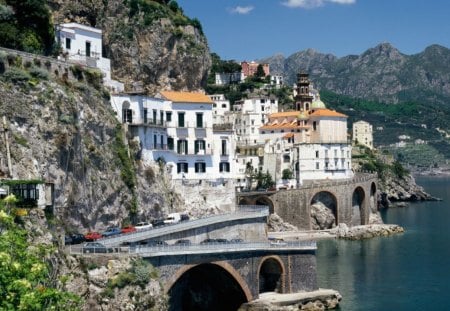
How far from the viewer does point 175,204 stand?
78.9 metres

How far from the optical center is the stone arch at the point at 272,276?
201 ft

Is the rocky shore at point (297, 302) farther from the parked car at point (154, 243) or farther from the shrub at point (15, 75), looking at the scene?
the shrub at point (15, 75)

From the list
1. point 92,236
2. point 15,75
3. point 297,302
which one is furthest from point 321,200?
point 15,75

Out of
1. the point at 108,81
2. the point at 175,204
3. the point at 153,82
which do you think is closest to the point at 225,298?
the point at 175,204

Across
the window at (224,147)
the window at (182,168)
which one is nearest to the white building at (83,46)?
the window at (182,168)

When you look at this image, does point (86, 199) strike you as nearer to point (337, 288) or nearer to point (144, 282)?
point (144, 282)

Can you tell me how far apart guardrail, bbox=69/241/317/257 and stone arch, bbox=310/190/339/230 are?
4911 centimetres

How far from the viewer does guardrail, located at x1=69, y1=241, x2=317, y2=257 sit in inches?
1854

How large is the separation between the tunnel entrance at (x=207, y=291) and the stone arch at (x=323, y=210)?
5264 cm

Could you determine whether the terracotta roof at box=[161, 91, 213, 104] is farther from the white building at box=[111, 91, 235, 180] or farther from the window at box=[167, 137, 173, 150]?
the window at box=[167, 137, 173, 150]

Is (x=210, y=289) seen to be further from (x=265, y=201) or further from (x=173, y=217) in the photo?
(x=265, y=201)

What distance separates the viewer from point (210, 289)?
6066 cm

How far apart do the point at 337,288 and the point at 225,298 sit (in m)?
14.5

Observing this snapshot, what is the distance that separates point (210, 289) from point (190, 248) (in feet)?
29.0
